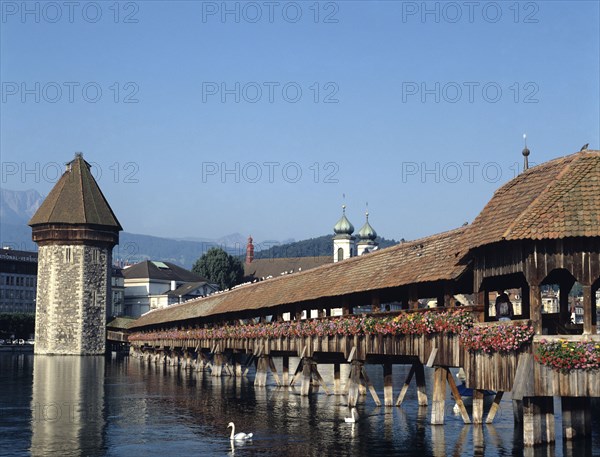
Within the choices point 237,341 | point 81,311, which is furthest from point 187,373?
point 81,311

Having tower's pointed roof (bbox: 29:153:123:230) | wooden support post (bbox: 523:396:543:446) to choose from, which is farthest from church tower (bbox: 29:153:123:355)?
wooden support post (bbox: 523:396:543:446)

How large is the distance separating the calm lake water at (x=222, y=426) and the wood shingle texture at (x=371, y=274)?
4.67 meters

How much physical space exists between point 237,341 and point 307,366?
12624 mm

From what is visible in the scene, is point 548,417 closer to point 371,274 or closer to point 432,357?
point 432,357

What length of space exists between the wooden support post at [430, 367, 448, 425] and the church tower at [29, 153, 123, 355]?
79028mm

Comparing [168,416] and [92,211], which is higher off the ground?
[92,211]

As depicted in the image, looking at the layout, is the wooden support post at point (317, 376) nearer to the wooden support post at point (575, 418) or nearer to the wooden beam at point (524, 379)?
the wooden support post at point (575, 418)

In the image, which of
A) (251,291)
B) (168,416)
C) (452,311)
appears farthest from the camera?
(251,291)

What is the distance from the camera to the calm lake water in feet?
95.2

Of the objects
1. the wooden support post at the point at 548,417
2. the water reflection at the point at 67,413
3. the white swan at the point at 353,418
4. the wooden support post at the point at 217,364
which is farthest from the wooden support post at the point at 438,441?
the wooden support post at the point at 217,364

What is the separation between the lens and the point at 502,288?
32.5 m

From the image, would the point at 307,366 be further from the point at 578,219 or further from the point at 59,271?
the point at 59,271

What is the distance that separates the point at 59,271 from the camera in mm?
106938

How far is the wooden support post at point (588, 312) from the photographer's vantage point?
23.8 meters
